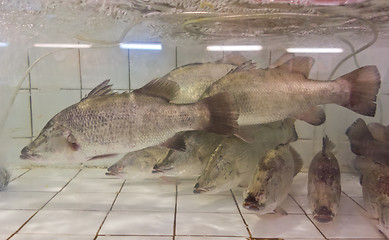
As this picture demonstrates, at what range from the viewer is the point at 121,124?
159cm

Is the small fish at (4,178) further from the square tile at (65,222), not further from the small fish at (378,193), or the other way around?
the small fish at (378,193)

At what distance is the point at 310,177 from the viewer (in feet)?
6.22

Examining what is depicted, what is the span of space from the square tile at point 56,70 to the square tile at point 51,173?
782mm

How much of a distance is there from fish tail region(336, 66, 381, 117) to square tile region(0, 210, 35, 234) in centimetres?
202

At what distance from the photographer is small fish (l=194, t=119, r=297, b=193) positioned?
186 cm

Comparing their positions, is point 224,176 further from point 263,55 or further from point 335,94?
point 263,55

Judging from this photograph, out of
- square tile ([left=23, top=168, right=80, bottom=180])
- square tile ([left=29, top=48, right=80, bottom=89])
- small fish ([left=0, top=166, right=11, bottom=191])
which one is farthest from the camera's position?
square tile ([left=29, top=48, right=80, bottom=89])

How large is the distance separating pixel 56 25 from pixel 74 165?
4.20ft

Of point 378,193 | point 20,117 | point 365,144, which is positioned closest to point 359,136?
point 365,144

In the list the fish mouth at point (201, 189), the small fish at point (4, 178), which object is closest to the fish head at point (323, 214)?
the fish mouth at point (201, 189)

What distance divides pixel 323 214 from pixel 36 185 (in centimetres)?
211

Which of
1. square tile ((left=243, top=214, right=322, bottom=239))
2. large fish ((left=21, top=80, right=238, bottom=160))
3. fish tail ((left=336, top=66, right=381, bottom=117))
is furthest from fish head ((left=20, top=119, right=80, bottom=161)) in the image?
fish tail ((left=336, top=66, right=381, bottom=117))

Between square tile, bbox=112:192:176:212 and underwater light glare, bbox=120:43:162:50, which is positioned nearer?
square tile, bbox=112:192:176:212

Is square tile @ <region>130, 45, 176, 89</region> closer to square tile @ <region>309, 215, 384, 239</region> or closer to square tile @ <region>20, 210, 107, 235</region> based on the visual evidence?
square tile @ <region>20, 210, 107, 235</region>
